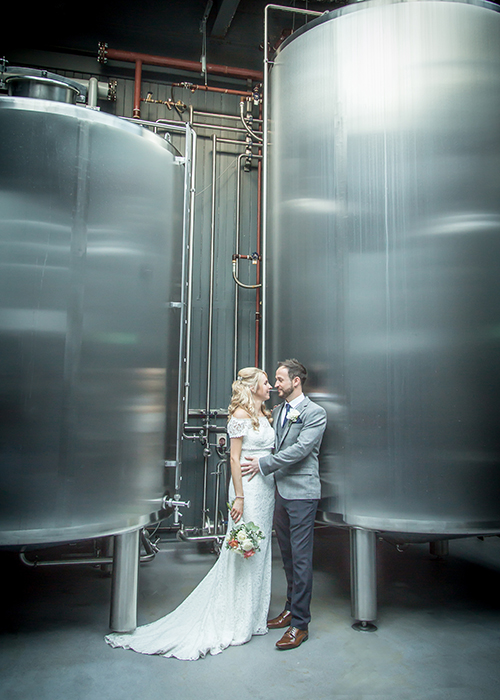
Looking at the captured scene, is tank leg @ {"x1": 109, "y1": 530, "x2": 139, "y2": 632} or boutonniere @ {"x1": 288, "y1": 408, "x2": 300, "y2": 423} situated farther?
boutonniere @ {"x1": 288, "y1": 408, "x2": 300, "y2": 423}

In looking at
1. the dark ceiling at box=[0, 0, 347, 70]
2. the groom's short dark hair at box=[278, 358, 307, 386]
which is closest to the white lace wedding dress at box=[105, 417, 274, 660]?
the groom's short dark hair at box=[278, 358, 307, 386]

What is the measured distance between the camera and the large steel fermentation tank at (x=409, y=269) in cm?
340

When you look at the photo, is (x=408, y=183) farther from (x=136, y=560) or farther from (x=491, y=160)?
(x=136, y=560)

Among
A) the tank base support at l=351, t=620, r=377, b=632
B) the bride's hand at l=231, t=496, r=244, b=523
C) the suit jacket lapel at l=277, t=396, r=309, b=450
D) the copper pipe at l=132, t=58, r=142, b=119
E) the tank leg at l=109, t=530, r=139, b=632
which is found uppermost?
Result: the copper pipe at l=132, t=58, r=142, b=119

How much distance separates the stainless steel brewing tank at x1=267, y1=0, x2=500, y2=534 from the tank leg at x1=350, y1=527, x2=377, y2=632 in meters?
0.14

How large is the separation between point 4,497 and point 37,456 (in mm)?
289

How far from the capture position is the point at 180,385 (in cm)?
407

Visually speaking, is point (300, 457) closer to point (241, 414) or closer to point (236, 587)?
point (241, 414)

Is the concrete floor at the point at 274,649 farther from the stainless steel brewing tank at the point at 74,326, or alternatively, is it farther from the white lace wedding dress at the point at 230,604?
the stainless steel brewing tank at the point at 74,326

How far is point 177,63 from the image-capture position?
→ 5906mm

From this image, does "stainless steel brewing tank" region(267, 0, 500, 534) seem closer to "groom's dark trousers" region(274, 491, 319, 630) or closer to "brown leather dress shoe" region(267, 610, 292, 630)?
"groom's dark trousers" region(274, 491, 319, 630)

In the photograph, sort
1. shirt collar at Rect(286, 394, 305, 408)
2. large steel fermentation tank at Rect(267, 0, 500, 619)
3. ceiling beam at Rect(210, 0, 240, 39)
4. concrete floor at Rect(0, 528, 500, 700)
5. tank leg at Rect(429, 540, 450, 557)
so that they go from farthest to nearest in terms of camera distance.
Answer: ceiling beam at Rect(210, 0, 240, 39) → tank leg at Rect(429, 540, 450, 557) → shirt collar at Rect(286, 394, 305, 408) → large steel fermentation tank at Rect(267, 0, 500, 619) → concrete floor at Rect(0, 528, 500, 700)

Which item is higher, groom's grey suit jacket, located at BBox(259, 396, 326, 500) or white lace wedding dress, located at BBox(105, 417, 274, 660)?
groom's grey suit jacket, located at BBox(259, 396, 326, 500)

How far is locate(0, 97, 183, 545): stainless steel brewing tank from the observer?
308 cm
